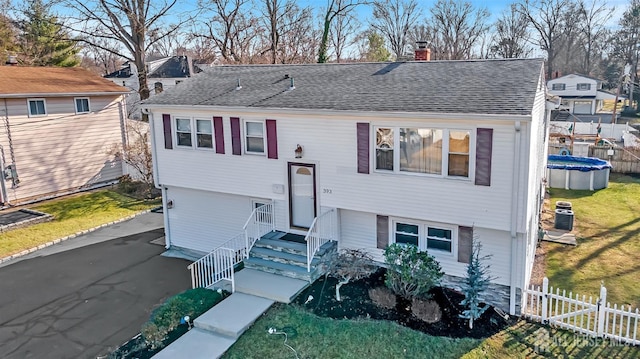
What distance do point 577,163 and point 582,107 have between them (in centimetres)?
3590

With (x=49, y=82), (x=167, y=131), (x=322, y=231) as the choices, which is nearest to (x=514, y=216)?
(x=322, y=231)

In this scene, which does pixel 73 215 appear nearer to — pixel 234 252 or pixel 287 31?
pixel 234 252

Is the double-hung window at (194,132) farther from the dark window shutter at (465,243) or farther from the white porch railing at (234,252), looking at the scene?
the dark window shutter at (465,243)

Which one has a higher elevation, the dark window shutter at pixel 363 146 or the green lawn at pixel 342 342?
the dark window shutter at pixel 363 146

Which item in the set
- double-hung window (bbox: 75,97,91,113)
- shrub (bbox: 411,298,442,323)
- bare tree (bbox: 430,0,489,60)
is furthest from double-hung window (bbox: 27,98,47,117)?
bare tree (bbox: 430,0,489,60)

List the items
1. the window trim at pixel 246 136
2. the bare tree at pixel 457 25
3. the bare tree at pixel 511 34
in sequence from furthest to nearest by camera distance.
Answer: the bare tree at pixel 511 34 → the bare tree at pixel 457 25 → the window trim at pixel 246 136

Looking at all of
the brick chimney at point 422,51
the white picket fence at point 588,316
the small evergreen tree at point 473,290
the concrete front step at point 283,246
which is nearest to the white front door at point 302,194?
the concrete front step at point 283,246

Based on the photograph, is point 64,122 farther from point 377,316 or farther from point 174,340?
point 377,316

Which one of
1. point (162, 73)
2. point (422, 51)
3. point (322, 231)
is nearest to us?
point (322, 231)

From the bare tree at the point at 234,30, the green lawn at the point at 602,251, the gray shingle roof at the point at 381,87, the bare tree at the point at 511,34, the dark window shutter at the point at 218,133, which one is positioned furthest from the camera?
the bare tree at the point at 511,34

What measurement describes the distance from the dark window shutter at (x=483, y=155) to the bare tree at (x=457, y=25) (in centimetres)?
4841

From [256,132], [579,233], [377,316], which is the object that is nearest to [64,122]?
[256,132]

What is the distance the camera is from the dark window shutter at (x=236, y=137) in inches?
514

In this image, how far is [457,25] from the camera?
2197 inches
